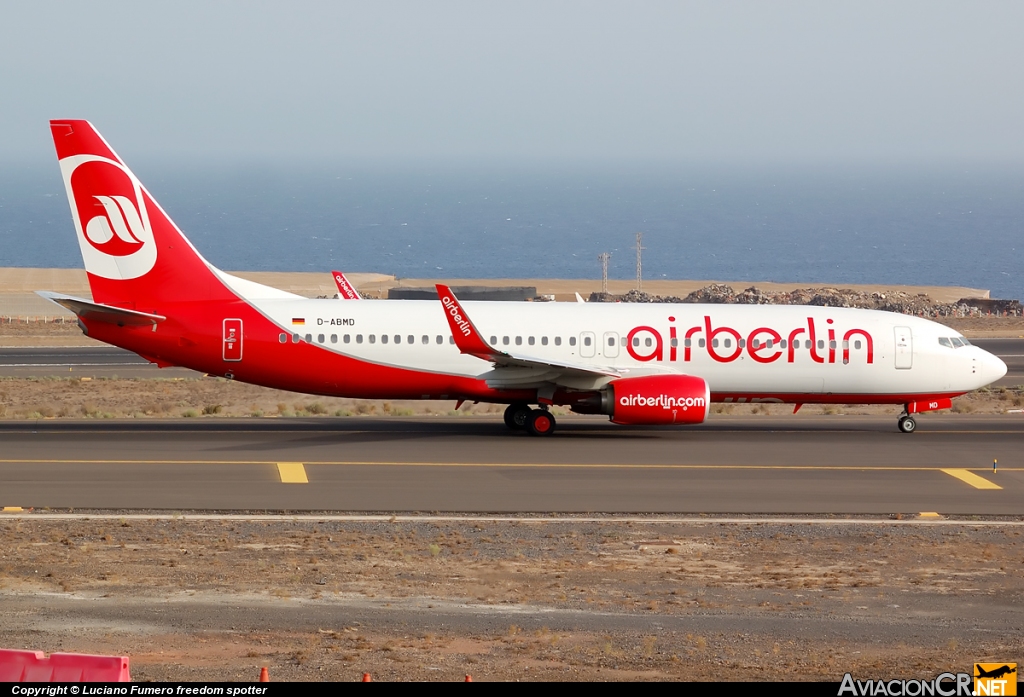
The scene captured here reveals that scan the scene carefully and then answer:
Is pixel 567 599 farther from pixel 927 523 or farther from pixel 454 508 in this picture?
pixel 927 523

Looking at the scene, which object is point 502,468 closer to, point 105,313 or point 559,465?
point 559,465

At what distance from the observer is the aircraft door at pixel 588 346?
3180 cm

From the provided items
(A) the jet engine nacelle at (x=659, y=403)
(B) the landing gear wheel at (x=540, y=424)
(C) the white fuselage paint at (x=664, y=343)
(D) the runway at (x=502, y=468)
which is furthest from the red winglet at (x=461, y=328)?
(A) the jet engine nacelle at (x=659, y=403)

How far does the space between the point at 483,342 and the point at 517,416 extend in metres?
3.35

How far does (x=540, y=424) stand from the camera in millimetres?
31453

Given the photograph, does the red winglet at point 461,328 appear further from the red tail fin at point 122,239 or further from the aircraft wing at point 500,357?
the red tail fin at point 122,239

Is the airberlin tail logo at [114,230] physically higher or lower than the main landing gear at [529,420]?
higher

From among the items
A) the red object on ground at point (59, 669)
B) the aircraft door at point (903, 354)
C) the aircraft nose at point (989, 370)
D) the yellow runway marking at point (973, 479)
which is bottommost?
the yellow runway marking at point (973, 479)

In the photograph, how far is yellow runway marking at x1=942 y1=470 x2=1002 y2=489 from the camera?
84.5ft

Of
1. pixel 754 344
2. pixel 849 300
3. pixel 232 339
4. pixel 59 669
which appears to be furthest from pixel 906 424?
pixel 849 300

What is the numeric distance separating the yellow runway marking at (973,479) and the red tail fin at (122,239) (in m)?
17.5

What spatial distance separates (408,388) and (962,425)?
15534 mm

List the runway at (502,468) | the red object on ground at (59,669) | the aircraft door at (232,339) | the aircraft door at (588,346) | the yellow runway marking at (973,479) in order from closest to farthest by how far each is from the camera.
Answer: the red object on ground at (59,669), the runway at (502,468), the yellow runway marking at (973,479), the aircraft door at (232,339), the aircraft door at (588,346)

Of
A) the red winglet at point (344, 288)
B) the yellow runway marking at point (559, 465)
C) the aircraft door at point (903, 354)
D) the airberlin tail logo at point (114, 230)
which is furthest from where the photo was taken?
the red winglet at point (344, 288)
